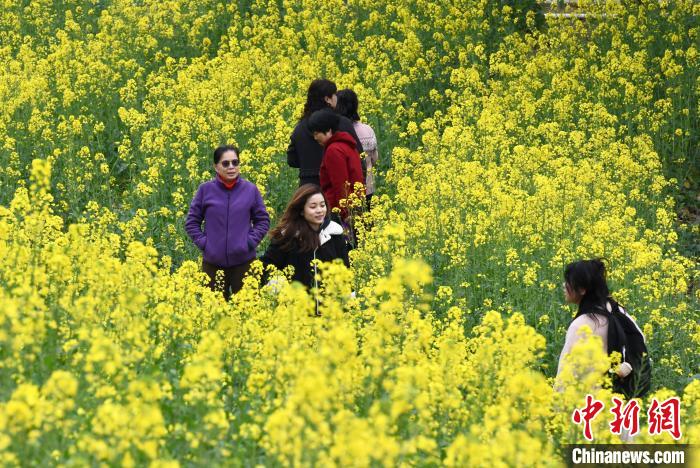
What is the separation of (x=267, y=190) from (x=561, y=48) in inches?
268

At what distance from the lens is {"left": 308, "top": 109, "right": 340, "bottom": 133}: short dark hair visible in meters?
10.1

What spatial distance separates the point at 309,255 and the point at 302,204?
1.29 ft

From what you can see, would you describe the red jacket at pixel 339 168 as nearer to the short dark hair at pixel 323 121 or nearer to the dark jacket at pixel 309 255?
the short dark hair at pixel 323 121

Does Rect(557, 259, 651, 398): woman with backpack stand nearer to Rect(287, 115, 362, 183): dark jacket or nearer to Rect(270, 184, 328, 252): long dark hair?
Rect(270, 184, 328, 252): long dark hair

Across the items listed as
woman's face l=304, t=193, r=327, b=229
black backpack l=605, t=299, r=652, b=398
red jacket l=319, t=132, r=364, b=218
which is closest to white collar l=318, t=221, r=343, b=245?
woman's face l=304, t=193, r=327, b=229

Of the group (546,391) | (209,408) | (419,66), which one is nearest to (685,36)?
(419,66)

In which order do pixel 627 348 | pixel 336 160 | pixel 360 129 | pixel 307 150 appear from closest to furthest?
pixel 627 348, pixel 336 160, pixel 307 150, pixel 360 129

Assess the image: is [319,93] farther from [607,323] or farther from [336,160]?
[607,323]

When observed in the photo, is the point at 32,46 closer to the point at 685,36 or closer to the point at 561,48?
the point at 561,48

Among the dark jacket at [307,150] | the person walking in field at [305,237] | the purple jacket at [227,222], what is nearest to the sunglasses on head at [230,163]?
the purple jacket at [227,222]

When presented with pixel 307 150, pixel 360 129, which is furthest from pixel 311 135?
pixel 360 129

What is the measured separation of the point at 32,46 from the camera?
19.5 metres

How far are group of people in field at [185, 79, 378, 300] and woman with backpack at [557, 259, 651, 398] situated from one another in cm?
204

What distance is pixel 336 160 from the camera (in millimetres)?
10219
